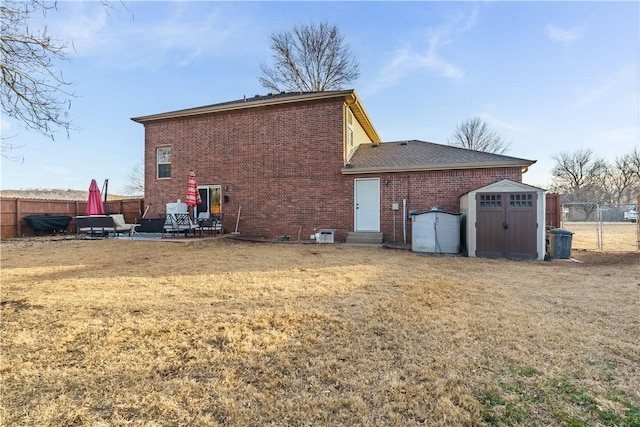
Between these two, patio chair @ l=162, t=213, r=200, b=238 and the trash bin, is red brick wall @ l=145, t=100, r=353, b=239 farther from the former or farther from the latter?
the trash bin

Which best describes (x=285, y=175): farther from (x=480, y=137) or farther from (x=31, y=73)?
(x=480, y=137)

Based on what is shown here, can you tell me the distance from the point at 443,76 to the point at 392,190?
6.49 meters

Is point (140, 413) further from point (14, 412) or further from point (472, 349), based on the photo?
point (472, 349)

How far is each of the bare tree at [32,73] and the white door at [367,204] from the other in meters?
8.93

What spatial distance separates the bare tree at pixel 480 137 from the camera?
32.4 meters

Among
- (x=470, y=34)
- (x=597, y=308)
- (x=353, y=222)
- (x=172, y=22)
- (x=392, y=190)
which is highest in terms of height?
(x=470, y=34)

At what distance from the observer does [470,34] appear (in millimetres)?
10000

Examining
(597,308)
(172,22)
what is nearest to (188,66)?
(172,22)

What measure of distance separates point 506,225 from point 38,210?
18.1 meters

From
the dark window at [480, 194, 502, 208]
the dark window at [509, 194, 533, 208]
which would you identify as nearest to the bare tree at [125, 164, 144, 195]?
the dark window at [480, 194, 502, 208]

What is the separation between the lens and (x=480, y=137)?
32.6 metres

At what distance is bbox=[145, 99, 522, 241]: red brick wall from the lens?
11.2 m

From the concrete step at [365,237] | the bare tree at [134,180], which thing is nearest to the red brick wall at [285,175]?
the concrete step at [365,237]

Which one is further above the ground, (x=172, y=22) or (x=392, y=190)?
(x=172, y=22)
